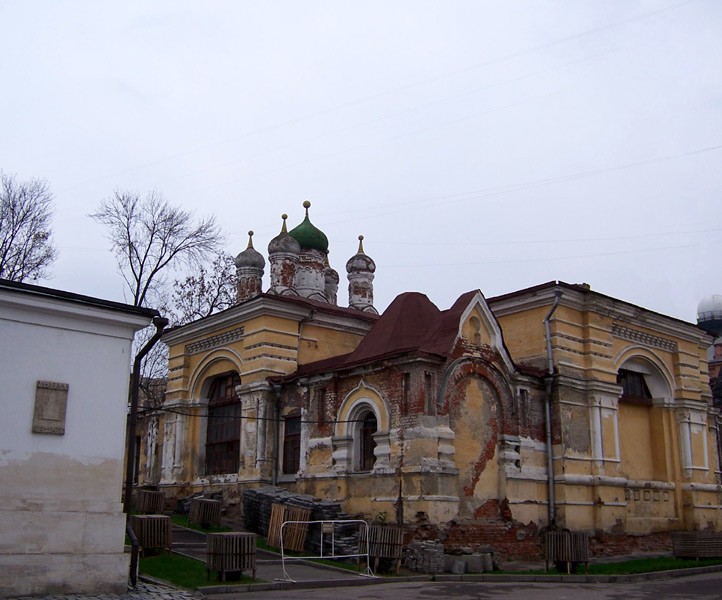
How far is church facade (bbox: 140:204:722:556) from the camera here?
1795 cm

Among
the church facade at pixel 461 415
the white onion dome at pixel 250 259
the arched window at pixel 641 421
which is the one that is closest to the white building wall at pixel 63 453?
the church facade at pixel 461 415

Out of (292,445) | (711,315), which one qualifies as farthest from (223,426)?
(711,315)

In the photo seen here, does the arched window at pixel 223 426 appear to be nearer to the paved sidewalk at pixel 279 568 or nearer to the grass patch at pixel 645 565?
the paved sidewalk at pixel 279 568

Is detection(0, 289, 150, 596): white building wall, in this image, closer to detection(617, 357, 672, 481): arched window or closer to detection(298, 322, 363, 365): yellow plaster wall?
detection(298, 322, 363, 365): yellow plaster wall

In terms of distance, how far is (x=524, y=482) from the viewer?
1973 centimetres

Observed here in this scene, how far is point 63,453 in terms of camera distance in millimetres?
12180

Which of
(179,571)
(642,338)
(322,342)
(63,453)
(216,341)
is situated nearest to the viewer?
(63,453)

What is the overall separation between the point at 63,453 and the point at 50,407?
716 millimetres

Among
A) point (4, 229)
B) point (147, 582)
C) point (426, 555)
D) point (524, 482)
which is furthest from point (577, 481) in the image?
point (4, 229)

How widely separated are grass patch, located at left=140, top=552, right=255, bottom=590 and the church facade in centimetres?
461

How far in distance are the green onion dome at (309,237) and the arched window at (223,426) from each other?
7.55 metres

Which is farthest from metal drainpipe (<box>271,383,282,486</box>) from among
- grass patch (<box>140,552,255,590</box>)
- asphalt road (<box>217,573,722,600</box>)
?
asphalt road (<box>217,573,722,600</box>)

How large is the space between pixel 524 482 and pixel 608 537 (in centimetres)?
332

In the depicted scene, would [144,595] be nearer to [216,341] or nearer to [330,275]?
[216,341]
